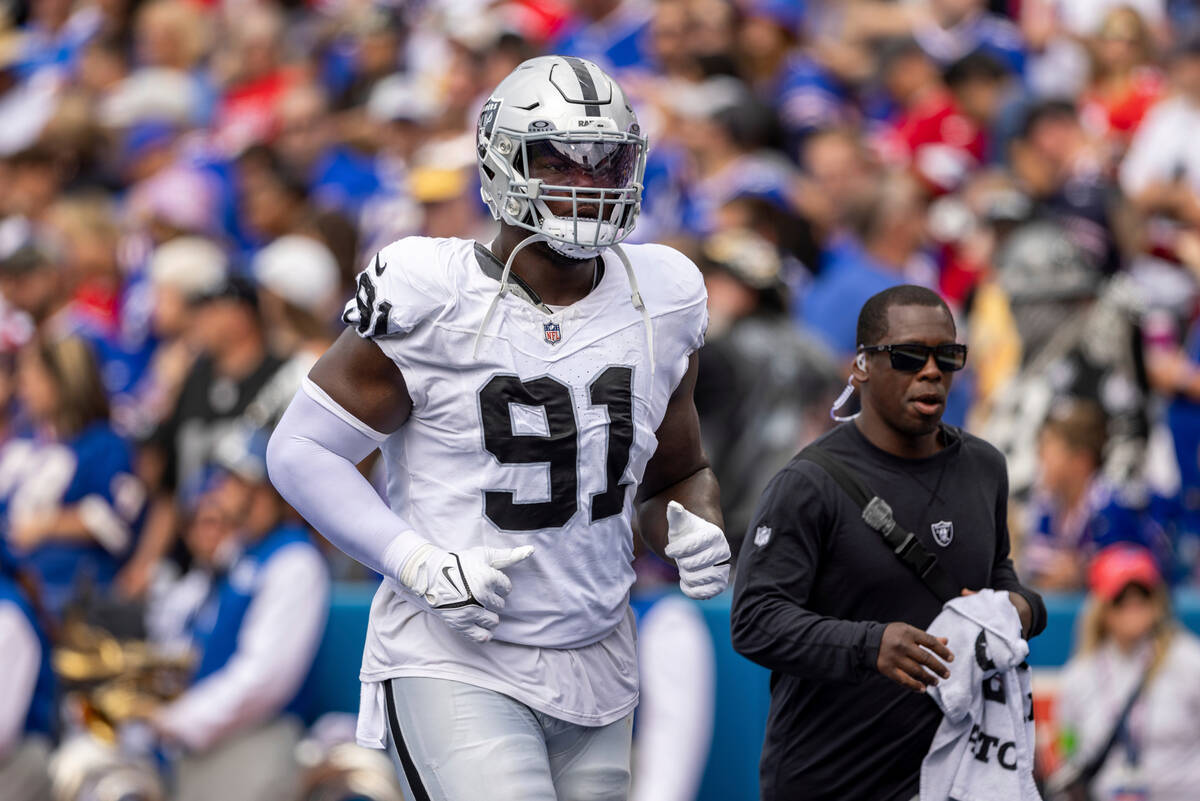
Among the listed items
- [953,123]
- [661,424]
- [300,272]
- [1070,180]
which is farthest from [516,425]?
[953,123]

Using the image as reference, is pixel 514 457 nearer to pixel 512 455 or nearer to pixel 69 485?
pixel 512 455

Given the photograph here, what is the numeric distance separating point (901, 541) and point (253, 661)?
3.62 meters

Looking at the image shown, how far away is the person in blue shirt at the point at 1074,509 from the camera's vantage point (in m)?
7.00

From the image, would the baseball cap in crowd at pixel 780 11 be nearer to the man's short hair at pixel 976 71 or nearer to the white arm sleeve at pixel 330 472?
the man's short hair at pixel 976 71

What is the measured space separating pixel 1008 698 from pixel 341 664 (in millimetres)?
3857

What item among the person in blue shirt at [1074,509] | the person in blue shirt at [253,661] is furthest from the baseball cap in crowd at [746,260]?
the person in blue shirt at [253,661]

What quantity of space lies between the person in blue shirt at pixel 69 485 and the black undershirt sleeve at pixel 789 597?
506 centimetres

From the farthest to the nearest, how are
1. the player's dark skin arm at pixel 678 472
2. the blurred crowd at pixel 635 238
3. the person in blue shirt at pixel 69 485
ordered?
the person in blue shirt at pixel 69 485 → the blurred crowd at pixel 635 238 → the player's dark skin arm at pixel 678 472

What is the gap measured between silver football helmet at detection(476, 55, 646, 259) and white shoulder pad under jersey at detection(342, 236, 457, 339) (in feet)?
0.68

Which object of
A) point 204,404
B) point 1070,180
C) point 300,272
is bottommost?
point 204,404

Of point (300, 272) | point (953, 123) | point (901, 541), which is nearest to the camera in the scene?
point (901, 541)

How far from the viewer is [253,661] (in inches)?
286

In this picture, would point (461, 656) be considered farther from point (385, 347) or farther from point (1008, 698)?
point (1008, 698)

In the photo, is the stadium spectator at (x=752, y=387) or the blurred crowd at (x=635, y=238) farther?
the blurred crowd at (x=635, y=238)
